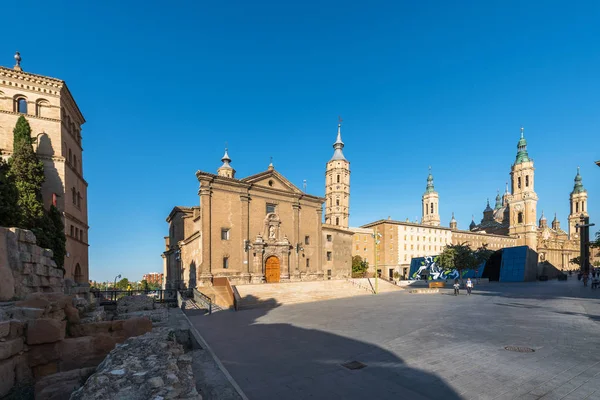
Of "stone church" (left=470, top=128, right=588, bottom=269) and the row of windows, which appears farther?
"stone church" (left=470, top=128, right=588, bottom=269)

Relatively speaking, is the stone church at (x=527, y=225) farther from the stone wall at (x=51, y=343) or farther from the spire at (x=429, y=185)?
the stone wall at (x=51, y=343)

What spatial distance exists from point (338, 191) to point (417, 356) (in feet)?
210

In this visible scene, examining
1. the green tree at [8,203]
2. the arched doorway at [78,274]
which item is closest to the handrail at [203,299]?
the green tree at [8,203]

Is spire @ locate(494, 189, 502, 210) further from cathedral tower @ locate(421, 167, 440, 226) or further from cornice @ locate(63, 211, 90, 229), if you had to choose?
cornice @ locate(63, 211, 90, 229)

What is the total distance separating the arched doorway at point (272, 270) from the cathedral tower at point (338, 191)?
123ft

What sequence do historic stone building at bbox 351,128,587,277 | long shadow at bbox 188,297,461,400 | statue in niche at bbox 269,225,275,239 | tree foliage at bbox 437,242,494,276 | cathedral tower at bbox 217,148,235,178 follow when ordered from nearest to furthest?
1. long shadow at bbox 188,297,461,400
2. statue in niche at bbox 269,225,275,239
3. tree foliage at bbox 437,242,494,276
4. cathedral tower at bbox 217,148,235,178
5. historic stone building at bbox 351,128,587,277

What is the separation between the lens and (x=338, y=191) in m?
72.1

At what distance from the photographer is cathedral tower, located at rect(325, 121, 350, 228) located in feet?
235

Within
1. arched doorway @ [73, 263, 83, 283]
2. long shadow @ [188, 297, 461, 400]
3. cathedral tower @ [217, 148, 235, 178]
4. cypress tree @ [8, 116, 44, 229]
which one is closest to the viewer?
long shadow @ [188, 297, 461, 400]

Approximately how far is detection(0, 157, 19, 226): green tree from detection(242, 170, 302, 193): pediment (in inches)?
775

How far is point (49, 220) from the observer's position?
22312mm

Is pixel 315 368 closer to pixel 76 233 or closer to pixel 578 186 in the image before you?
pixel 76 233

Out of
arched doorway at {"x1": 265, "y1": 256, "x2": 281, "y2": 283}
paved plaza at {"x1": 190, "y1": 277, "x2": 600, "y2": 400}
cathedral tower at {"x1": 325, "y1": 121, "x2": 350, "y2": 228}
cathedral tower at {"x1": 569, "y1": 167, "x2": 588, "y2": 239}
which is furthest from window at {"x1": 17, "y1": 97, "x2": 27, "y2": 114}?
cathedral tower at {"x1": 569, "y1": 167, "x2": 588, "y2": 239}

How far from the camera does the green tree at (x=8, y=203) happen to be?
1862 centimetres
